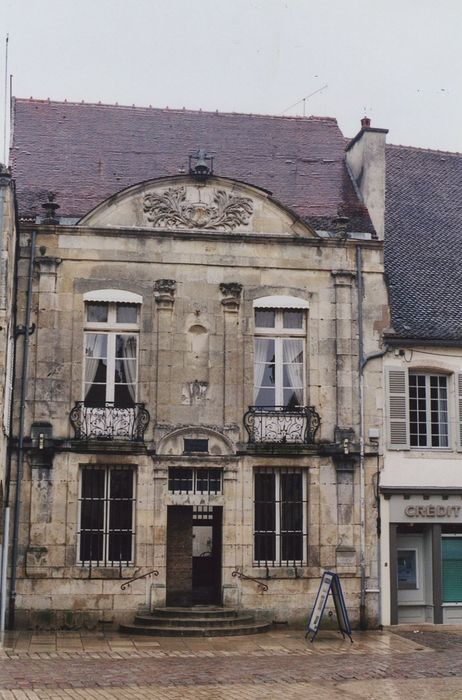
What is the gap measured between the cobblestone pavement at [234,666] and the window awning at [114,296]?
589 centimetres

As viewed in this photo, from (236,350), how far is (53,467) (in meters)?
3.93

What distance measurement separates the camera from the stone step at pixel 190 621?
18.1 m

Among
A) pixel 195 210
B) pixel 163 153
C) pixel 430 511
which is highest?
pixel 163 153

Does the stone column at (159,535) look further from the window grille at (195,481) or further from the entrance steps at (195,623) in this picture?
the entrance steps at (195,623)

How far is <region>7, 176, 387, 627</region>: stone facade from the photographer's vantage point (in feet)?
62.1

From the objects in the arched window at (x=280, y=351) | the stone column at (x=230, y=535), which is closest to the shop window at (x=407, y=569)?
the stone column at (x=230, y=535)

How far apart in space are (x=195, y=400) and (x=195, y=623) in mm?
3977

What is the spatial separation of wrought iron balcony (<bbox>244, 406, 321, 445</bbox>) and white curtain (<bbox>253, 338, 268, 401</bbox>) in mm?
526

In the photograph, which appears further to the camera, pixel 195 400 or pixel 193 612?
pixel 195 400

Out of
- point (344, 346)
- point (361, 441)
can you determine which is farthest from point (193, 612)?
point (344, 346)

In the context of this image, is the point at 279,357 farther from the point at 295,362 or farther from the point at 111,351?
the point at 111,351

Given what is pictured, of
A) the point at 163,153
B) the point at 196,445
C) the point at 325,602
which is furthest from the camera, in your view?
the point at 163,153

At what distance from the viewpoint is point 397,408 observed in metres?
20.2

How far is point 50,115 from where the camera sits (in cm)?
2327
